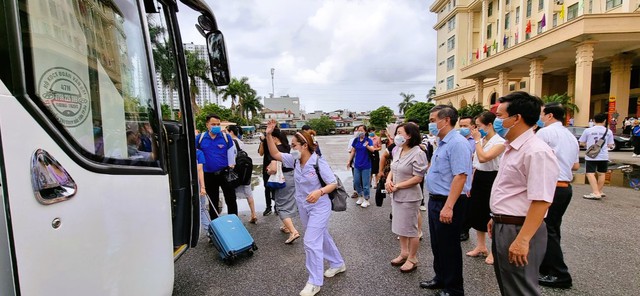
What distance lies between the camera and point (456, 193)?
275cm

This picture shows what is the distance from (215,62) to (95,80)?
1.21 m

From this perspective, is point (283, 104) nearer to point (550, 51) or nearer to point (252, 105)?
point (252, 105)

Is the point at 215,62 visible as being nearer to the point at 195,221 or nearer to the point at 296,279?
the point at 195,221

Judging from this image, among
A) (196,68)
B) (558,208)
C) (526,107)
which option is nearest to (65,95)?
(526,107)

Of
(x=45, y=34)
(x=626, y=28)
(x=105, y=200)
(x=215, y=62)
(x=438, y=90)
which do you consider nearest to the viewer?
(x=45, y=34)

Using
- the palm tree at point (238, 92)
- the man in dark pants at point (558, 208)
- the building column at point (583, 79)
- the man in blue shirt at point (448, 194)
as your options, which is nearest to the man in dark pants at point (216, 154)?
the man in blue shirt at point (448, 194)

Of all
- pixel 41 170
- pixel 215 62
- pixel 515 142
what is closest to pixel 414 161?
pixel 515 142

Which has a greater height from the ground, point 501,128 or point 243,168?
point 501,128

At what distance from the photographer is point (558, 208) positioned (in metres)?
3.17

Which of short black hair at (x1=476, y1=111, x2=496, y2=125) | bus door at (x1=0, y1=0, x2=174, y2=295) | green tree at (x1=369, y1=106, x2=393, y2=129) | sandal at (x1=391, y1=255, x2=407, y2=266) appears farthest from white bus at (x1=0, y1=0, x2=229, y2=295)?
green tree at (x1=369, y1=106, x2=393, y2=129)

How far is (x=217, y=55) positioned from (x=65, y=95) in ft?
4.70

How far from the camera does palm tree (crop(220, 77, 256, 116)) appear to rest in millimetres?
54406

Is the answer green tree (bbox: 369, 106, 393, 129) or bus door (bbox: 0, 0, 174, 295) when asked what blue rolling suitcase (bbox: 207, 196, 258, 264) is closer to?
bus door (bbox: 0, 0, 174, 295)

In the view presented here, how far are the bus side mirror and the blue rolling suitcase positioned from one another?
204 cm
